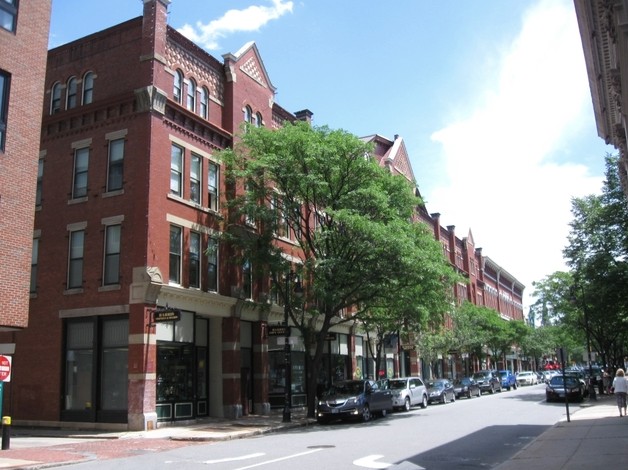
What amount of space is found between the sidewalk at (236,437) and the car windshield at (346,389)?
1.47 metres

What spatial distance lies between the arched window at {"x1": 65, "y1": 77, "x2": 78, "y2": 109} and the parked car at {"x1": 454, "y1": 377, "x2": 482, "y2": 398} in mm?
29654

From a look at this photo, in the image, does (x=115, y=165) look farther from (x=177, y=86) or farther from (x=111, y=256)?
(x=177, y=86)

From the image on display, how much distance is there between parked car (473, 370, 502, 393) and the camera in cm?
4694

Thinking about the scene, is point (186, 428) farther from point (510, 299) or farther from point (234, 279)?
point (510, 299)

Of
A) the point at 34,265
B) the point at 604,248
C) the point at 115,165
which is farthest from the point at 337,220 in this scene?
the point at 604,248

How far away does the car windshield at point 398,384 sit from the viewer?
32.2 m

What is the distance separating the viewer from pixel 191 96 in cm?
2775

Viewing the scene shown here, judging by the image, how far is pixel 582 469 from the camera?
11.0 m

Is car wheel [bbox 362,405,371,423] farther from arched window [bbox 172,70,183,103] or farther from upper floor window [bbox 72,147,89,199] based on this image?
arched window [bbox 172,70,183,103]

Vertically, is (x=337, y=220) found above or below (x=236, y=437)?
above

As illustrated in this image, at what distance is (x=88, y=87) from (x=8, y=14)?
365 inches

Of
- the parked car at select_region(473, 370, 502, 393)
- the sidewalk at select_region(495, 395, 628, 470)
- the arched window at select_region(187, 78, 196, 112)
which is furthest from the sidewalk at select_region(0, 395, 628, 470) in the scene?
the parked car at select_region(473, 370, 502, 393)

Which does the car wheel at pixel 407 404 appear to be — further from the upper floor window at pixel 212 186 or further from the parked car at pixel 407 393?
the upper floor window at pixel 212 186

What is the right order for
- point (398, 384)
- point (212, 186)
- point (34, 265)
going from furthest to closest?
1. point (398, 384)
2. point (212, 186)
3. point (34, 265)
